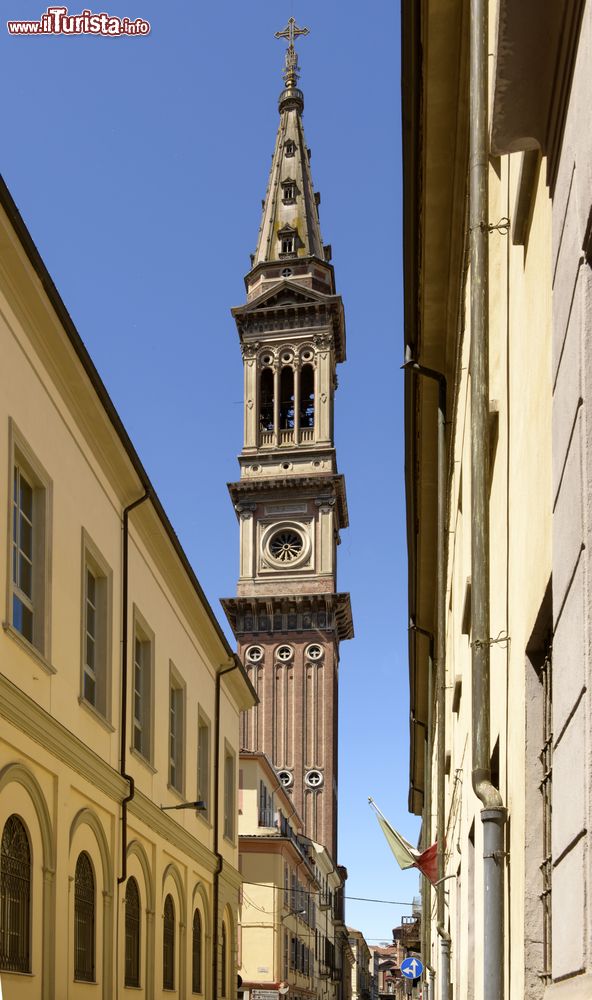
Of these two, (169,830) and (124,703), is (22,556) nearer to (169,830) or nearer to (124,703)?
(124,703)

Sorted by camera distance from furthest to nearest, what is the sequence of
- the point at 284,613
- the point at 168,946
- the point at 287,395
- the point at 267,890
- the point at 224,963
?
the point at 287,395 < the point at 284,613 < the point at 267,890 < the point at 224,963 < the point at 168,946

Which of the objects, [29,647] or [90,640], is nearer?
[29,647]

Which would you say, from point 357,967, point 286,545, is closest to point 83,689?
point 286,545

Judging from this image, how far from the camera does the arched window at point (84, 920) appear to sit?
15.7 metres

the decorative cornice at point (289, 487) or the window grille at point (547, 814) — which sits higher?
the decorative cornice at point (289, 487)

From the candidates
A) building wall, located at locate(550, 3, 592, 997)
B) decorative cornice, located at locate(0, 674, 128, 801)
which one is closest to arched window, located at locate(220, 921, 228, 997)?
decorative cornice, located at locate(0, 674, 128, 801)

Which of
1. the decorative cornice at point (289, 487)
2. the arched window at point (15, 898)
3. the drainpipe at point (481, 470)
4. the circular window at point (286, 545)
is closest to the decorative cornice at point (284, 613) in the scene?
the circular window at point (286, 545)

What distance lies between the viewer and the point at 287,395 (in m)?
84.2

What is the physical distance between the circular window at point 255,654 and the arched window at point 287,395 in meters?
14.2

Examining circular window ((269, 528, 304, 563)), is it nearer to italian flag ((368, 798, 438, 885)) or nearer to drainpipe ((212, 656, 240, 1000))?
drainpipe ((212, 656, 240, 1000))

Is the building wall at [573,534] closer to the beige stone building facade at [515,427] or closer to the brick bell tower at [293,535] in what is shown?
the beige stone building facade at [515,427]

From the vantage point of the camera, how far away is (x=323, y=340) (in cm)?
8381

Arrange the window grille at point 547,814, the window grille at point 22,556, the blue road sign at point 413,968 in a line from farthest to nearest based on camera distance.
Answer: the blue road sign at point 413,968, the window grille at point 22,556, the window grille at point 547,814

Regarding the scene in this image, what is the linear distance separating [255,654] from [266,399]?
16.5 metres
